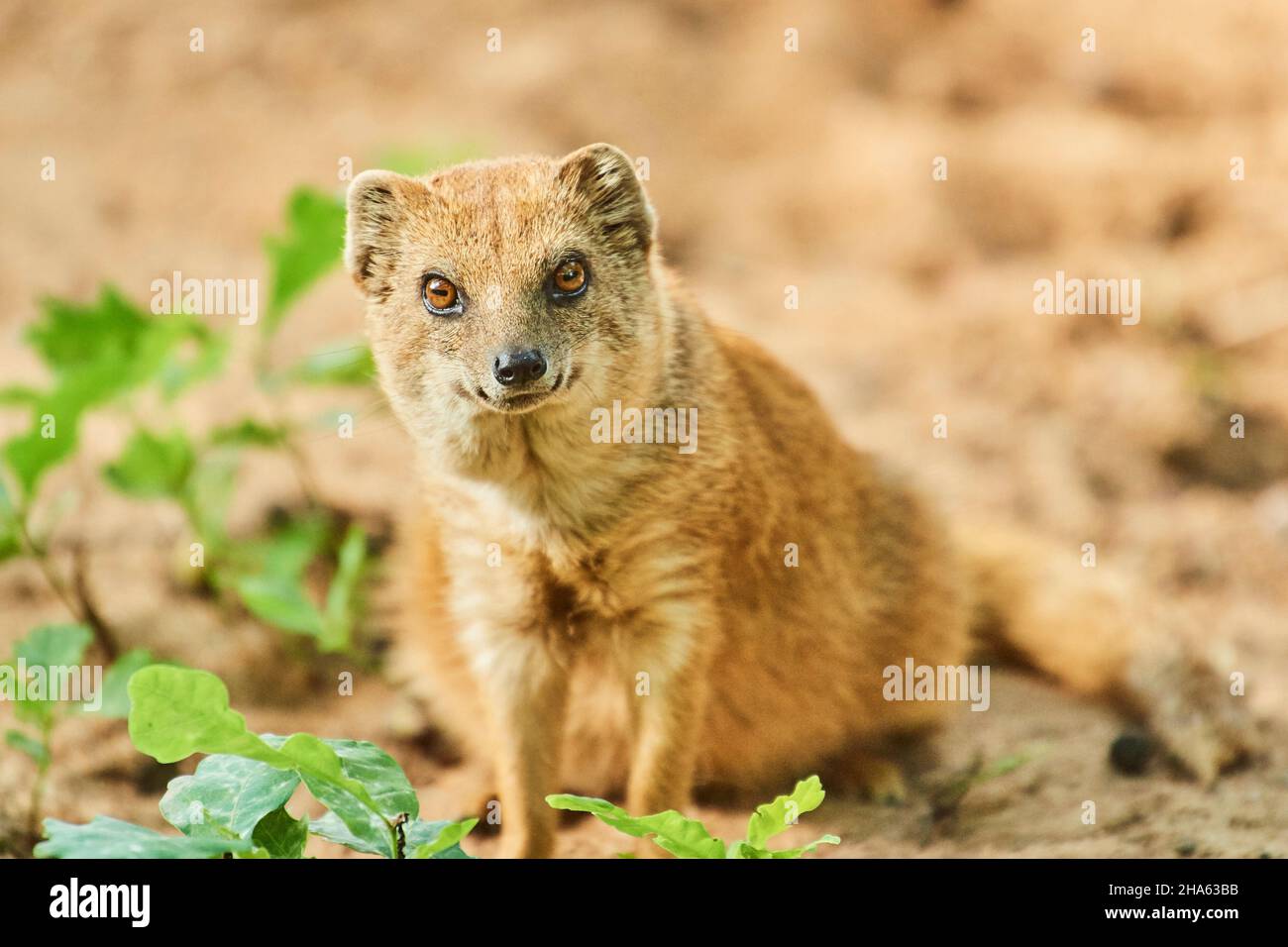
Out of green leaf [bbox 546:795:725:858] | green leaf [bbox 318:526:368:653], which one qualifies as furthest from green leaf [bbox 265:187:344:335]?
green leaf [bbox 546:795:725:858]

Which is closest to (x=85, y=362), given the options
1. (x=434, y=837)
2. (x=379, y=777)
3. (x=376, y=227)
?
(x=376, y=227)

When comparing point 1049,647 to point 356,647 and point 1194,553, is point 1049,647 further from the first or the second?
point 356,647

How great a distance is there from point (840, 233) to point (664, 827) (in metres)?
4.84

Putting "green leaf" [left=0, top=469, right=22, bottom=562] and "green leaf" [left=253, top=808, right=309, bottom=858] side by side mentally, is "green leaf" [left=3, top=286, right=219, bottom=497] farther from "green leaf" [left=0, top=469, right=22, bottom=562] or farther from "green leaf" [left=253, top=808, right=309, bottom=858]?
"green leaf" [left=253, top=808, right=309, bottom=858]

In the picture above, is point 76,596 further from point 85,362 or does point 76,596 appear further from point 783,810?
point 783,810

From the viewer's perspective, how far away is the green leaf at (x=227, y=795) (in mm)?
2654

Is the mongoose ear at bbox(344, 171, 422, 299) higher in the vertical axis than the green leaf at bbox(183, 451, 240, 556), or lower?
higher

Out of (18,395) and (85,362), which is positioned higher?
(85,362)

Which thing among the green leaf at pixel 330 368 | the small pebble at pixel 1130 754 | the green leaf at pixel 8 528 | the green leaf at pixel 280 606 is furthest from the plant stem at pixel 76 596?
the small pebble at pixel 1130 754

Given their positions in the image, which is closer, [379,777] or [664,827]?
[664,827]

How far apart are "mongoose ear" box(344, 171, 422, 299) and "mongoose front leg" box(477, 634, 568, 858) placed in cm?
99

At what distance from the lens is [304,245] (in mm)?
4473

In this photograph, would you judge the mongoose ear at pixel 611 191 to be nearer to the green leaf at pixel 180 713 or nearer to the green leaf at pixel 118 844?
the green leaf at pixel 180 713

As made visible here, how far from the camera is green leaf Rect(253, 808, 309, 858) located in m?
2.73
